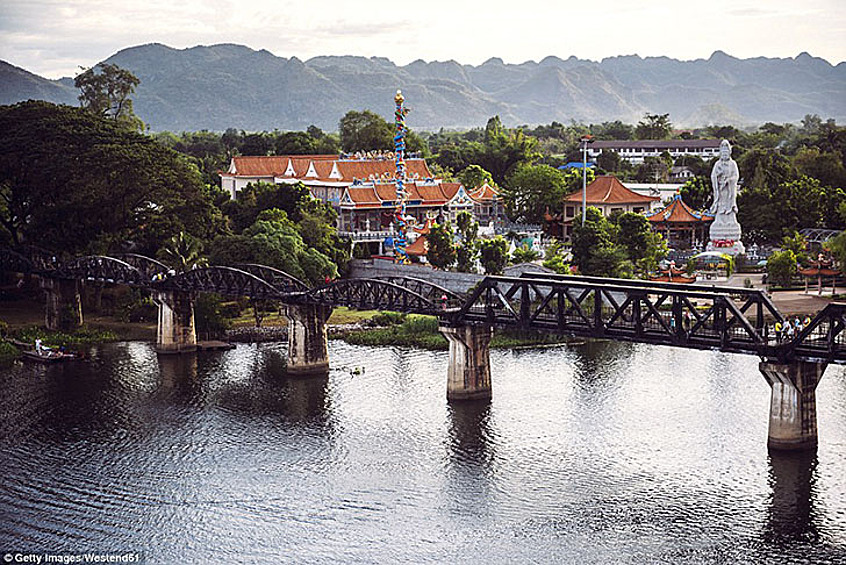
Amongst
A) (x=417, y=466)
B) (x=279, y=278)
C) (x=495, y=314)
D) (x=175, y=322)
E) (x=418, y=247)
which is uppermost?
(x=418, y=247)

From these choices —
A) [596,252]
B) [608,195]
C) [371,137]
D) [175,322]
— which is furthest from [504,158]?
[175,322]

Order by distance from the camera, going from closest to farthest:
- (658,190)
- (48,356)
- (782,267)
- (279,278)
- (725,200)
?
1. (48,356)
2. (279,278)
3. (782,267)
4. (725,200)
5. (658,190)

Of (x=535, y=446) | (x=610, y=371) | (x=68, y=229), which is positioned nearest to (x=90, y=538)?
(x=535, y=446)

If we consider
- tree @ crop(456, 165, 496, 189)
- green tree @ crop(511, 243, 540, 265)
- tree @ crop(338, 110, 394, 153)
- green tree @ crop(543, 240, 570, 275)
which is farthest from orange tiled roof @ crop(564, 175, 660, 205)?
tree @ crop(338, 110, 394, 153)

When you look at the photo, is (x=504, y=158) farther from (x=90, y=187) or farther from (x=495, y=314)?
(x=495, y=314)

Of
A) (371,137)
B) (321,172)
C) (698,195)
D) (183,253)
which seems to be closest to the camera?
(183,253)

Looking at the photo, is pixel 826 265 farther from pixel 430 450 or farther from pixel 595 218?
pixel 430 450

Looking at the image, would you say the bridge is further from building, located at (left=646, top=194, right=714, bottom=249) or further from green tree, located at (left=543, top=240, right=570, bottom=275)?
building, located at (left=646, top=194, right=714, bottom=249)

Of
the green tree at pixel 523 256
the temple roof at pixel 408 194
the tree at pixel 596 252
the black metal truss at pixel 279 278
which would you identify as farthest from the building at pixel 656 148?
the black metal truss at pixel 279 278
